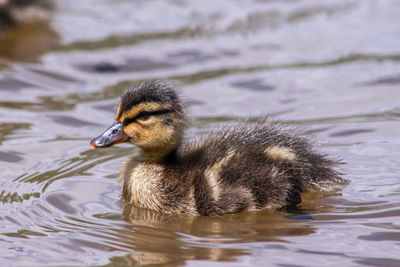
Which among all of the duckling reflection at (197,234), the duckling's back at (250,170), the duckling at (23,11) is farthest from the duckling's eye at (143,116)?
the duckling at (23,11)

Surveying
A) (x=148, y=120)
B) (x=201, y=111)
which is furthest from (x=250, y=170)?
(x=201, y=111)

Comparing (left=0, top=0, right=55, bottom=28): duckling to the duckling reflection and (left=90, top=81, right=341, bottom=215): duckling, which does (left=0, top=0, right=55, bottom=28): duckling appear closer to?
(left=90, top=81, right=341, bottom=215): duckling

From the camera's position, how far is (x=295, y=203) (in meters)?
4.63

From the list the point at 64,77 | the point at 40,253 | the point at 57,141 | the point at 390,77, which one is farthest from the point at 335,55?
the point at 40,253

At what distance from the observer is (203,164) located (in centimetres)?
458

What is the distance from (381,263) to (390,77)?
4005mm

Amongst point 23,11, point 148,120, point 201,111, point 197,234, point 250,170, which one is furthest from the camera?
point 23,11

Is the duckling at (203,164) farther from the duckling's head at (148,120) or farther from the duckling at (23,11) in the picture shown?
the duckling at (23,11)

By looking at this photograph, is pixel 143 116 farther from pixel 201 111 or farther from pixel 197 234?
pixel 201 111

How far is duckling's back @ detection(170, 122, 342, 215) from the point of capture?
448cm

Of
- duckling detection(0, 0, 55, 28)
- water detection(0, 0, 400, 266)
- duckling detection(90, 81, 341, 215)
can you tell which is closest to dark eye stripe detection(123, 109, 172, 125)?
duckling detection(90, 81, 341, 215)

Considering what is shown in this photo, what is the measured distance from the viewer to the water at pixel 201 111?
4.04 meters

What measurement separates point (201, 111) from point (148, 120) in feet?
7.16

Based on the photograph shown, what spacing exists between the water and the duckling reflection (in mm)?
12
